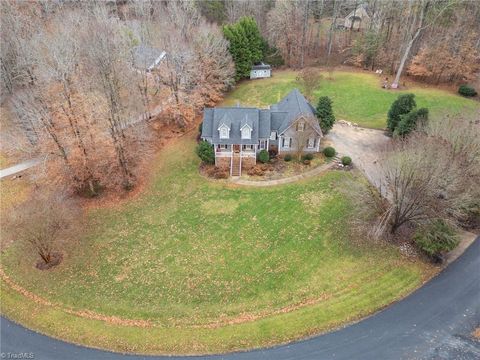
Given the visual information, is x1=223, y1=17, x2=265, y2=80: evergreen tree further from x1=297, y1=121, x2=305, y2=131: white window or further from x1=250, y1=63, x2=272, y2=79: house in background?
x1=297, y1=121, x2=305, y2=131: white window

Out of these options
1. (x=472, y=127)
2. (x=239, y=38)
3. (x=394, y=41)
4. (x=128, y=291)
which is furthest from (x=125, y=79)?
(x=394, y=41)

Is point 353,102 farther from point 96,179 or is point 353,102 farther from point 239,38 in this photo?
point 96,179

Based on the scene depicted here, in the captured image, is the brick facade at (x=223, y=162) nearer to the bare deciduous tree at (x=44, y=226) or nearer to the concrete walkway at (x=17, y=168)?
the bare deciduous tree at (x=44, y=226)

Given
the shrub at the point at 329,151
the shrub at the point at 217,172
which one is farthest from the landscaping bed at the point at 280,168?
the shrub at the point at 217,172

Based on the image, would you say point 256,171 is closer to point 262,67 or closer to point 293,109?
point 293,109

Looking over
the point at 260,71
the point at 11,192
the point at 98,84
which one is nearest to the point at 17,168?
the point at 11,192
